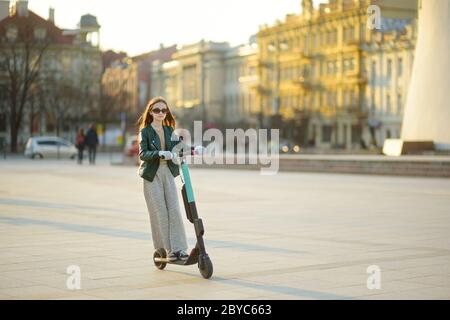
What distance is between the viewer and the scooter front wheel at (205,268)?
365 inches

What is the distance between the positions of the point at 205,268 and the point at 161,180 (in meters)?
1.06

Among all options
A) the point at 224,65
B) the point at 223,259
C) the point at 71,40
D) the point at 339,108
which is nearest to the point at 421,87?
the point at 223,259

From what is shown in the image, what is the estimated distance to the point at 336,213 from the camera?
55.7ft

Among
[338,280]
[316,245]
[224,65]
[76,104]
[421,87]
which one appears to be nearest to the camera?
[338,280]

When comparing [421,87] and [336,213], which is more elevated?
[421,87]

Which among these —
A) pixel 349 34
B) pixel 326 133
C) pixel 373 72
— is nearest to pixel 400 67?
pixel 373 72

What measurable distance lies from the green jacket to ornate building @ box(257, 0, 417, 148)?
83.8 meters

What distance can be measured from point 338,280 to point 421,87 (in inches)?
1050

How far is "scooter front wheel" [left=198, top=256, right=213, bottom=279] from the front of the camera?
9.27 m

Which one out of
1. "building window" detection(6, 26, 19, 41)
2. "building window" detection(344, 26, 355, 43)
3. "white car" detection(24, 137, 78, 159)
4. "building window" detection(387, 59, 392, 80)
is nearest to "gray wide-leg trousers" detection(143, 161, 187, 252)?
"white car" detection(24, 137, 78, 159)

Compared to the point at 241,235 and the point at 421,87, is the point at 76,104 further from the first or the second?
the point at 241,235

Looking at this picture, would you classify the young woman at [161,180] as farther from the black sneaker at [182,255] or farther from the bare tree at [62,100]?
Answer: the bare tree at [62,100]

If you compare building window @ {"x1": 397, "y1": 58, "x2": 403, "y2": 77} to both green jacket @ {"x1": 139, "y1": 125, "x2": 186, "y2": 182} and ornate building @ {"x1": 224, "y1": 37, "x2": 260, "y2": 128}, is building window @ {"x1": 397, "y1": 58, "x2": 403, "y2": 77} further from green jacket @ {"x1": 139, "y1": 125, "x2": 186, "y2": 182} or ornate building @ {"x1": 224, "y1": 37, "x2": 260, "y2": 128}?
green jacket @ {"x1": 139, "y1": 125, "x2": 186, "y2": 182}

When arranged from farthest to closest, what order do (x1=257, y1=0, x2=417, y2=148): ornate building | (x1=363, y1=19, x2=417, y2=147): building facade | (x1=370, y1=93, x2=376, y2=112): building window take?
1. (x1=257, y1=0, x2=417, y2=148): ornate building
2. (x1=370, y1=93, x2=376, y2=112): building window
3. (x1=363, y1=19, x2=417, y2=147): building facade
